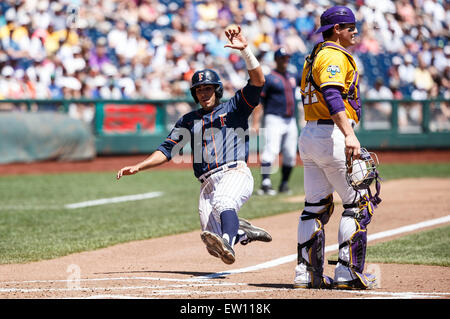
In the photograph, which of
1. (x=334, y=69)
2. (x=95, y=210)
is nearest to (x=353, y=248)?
(x=334, y=69)

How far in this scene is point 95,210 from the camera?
1098cm

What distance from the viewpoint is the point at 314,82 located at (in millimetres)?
5395

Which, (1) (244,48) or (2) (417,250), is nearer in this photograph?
(1) (244,48)

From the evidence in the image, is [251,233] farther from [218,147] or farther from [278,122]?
[278,122]

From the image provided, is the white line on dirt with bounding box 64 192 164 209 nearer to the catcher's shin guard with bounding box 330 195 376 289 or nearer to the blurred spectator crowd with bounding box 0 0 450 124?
the blurred spectator crowd with bounding box 0 0 450 124

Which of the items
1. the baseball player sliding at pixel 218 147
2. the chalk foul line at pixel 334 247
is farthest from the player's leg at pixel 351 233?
the chalk foul line at pixel 334 247

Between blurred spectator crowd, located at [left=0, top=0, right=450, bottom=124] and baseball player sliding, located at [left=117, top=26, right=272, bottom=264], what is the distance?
9426 mm

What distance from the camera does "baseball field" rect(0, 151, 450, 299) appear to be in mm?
5500

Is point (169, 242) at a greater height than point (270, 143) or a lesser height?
lesser

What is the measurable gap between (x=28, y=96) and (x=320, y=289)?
12594mm

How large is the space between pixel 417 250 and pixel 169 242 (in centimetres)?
270

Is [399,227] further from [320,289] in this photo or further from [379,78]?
→ [379,78]

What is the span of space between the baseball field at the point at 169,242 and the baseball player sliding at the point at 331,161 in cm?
22
